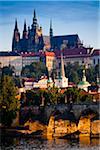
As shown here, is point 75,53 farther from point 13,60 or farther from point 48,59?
point 13,60

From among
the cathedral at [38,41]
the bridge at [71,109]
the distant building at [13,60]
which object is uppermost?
the cathedral at [38,41]

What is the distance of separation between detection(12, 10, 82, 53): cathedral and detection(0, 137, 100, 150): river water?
20.5 meters

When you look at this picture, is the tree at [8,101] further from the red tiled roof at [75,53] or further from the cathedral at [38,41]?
the cathedral at [38,41]

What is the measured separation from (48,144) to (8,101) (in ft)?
6.31

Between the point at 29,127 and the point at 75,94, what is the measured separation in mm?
1749

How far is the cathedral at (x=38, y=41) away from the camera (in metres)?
30.6

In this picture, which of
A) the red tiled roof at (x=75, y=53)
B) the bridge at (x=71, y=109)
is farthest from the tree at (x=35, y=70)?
the bridge at (x=71, y=109)

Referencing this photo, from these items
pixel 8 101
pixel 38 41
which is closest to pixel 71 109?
pixel 8 101

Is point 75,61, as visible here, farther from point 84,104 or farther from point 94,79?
point 84,104

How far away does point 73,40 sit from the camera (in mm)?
30734

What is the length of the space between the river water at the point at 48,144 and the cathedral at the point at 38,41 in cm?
2047

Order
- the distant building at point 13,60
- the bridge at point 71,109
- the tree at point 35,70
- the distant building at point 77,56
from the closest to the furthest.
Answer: the bridge at point 71,109 < the tree at point 35,70 < the distant building at point 13,60 < the distant building at point 77,56

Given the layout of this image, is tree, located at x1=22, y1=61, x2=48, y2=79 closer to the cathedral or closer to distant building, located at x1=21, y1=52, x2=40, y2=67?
distant building, located at x1=21, y1=52, x2=40, y2=67

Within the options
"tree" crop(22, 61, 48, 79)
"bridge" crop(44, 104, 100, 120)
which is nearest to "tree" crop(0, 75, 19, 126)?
"bridge" crop(44, 104, 100, 120)
